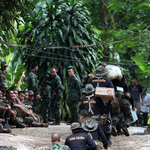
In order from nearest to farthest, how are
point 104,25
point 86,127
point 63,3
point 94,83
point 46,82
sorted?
point 86,127 → point 94,83 → point 46,82 → point 63,3 → point 104,25

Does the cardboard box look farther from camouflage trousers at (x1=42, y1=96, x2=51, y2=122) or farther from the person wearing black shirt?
the person wearing black shirt

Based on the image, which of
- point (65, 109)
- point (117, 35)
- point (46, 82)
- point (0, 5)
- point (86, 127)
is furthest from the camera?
point (117, 35)

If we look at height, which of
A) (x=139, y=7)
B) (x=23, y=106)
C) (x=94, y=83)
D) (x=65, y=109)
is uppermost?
(x=139, y=7)

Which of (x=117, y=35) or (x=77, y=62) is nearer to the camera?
(x=77, y=62)

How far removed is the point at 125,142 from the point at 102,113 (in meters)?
1.17

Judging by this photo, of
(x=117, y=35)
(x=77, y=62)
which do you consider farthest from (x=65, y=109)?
(x=117, y=35)

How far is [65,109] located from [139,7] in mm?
6245

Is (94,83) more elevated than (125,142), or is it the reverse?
(94,83)

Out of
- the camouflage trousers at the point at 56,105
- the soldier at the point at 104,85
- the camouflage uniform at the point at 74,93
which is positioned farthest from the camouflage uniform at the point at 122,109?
the camouflage trousers at the point at 56,105

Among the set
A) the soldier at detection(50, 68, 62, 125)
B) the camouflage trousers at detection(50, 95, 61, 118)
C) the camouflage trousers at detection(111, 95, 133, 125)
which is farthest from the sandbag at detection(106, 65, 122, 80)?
the camouflage trousers at detection(50, 95, 61, 118)

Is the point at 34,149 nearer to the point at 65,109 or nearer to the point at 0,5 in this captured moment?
the point at 0,5

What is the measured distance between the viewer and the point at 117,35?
14.4m

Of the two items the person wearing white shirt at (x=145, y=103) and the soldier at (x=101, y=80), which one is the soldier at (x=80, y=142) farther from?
the person wearing white shirt at (x=145, y=103)

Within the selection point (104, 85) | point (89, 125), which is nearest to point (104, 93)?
point (104, 85)
